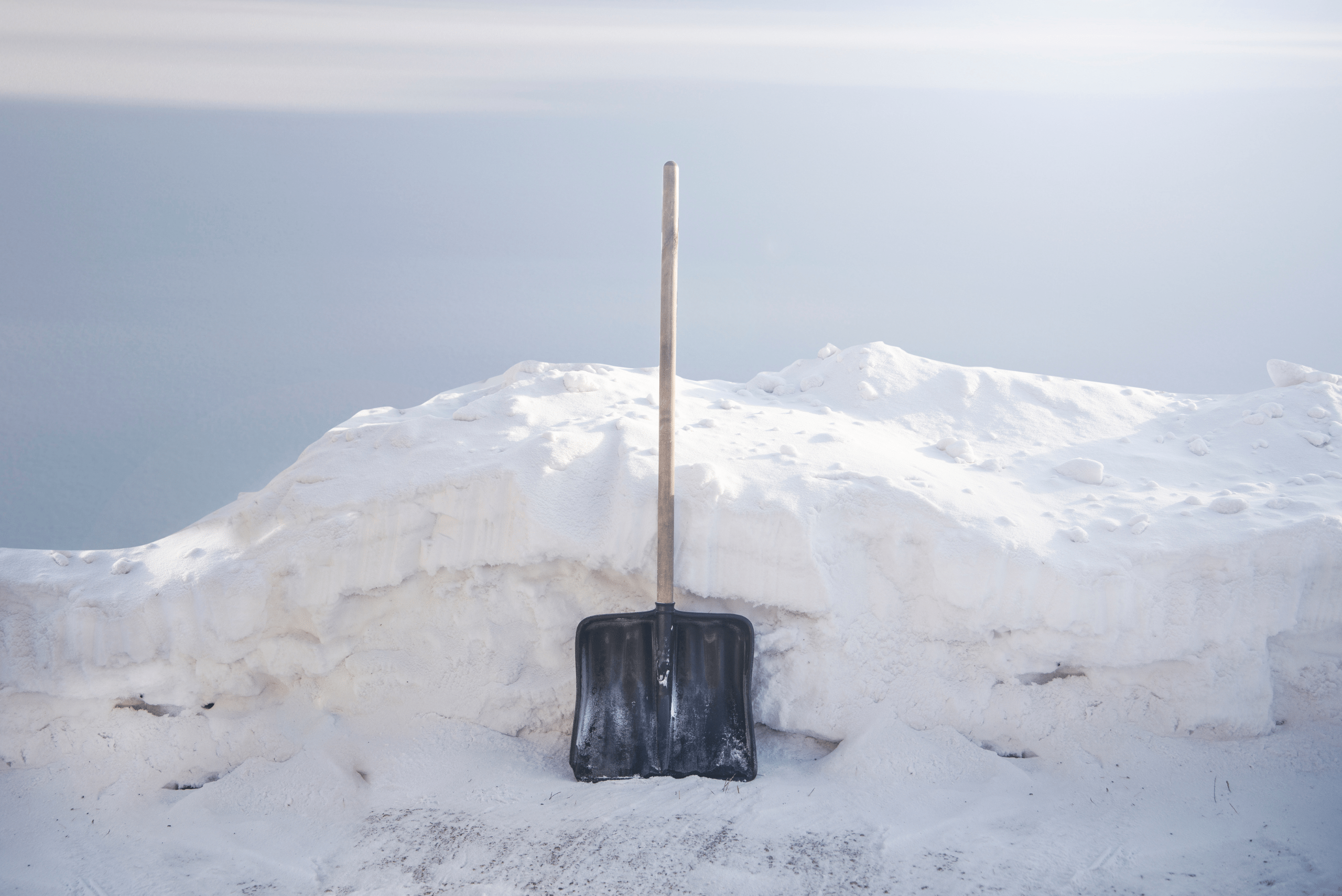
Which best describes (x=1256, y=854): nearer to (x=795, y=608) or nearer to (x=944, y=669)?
(x=944, y=669)

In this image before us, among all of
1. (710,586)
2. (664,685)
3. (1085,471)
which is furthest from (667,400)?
(1085,471)

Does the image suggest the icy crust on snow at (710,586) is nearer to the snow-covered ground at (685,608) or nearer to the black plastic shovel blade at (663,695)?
the snow-covered ground at (685,608)

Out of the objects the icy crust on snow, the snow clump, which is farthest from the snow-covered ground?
the snow clump

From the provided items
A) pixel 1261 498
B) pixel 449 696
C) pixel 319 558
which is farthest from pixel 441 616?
pixel 1261 498

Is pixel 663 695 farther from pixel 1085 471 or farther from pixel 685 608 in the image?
pixel 1085 471

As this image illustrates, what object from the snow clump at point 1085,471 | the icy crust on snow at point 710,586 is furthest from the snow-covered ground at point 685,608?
the snow clump at point 1085,471

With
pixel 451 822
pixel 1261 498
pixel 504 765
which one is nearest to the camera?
pixel 451 822
